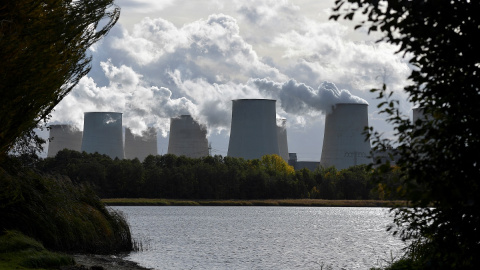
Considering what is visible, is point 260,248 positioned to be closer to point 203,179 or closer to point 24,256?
point 24,256

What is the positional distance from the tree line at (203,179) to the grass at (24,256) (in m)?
50.1

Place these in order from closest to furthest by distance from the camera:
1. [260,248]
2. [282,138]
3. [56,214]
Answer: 1. [56,214]
2. [260,248]
3. [282,138]

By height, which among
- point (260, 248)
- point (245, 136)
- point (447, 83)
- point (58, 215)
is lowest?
point (260, 248)

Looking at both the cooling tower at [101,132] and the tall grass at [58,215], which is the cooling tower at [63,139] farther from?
the tall grass at [58,215]

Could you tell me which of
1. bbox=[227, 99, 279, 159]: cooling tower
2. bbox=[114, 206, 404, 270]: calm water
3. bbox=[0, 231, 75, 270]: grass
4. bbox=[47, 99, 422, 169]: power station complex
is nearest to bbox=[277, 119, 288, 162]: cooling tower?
bbox=[47, 99, 422, 169]: power station complex

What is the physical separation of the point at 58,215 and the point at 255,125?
154 feet

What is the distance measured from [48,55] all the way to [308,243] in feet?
67.5

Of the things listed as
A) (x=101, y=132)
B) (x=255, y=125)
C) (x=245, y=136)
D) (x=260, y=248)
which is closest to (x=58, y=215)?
(x=260, y=248)

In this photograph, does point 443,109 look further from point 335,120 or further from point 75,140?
point 75,140

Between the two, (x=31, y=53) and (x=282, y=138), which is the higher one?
(x=282, y=138)

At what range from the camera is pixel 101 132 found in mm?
76875

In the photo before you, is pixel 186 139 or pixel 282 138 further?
pixel 282 138

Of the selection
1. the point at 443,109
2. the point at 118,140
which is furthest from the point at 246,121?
the point at 443,109

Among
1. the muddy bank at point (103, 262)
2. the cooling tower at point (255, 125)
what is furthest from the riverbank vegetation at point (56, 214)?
the cooling tower at point (255, 125)
